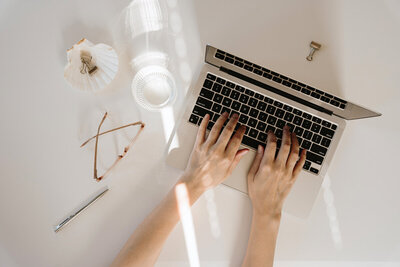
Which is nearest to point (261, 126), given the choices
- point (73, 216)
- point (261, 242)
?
point (261, 242)

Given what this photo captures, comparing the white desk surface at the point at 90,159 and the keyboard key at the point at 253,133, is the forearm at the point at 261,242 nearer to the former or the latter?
the white desk surface at the point at 90,159

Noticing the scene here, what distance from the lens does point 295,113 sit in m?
0.78

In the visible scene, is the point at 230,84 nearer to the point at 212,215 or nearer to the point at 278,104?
the point at 278,104

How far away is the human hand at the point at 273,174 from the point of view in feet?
2.55

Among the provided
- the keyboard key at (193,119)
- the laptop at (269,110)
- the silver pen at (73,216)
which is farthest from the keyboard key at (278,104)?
the silver pen at (73,216)

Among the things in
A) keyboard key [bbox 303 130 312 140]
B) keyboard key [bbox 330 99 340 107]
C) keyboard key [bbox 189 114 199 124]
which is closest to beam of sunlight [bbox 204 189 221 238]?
keyboard key [bbox 189 114 199 124]

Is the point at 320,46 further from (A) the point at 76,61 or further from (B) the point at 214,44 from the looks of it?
(A) the point at 76,61

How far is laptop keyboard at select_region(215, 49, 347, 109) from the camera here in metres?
0.74

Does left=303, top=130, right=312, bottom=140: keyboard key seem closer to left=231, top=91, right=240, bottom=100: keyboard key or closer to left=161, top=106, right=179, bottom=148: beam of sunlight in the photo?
left=231, top=91, right=240, bottom=100: keyboard key

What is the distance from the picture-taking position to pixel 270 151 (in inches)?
30.6

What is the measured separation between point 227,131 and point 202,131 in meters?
0.07

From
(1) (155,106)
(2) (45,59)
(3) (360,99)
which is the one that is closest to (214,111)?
(1) (155,106)

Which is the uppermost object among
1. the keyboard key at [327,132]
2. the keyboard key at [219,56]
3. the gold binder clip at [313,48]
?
the gold binder clip at [313,48]

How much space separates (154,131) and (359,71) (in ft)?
2.01
